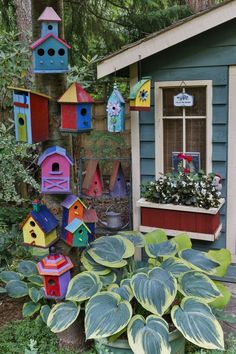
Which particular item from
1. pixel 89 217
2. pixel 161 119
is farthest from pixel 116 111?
pixel 89 217

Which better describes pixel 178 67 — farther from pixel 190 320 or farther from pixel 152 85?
pixel 190 320

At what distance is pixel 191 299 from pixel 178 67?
208cm

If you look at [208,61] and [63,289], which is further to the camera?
[208,61]

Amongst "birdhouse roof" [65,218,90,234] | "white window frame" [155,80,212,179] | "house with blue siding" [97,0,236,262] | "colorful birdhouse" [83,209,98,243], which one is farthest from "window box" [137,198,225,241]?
"birdhouse roof" [65,218,90,234]

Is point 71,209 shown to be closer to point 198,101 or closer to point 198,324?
point 198,324

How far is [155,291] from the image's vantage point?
2.43m

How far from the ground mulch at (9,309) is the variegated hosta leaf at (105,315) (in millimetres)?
985

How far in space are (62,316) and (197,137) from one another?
6.67 feet

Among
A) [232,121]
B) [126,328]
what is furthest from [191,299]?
[232,121]

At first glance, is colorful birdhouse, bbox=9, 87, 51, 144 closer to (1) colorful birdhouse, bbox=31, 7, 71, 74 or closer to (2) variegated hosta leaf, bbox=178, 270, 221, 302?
(1) colorful birdhouse, bbox=31, 7, 71, 74

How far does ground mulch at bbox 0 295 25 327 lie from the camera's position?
3150mm

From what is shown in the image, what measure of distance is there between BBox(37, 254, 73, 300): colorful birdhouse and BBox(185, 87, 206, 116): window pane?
1846mm

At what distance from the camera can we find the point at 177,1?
7430 mm

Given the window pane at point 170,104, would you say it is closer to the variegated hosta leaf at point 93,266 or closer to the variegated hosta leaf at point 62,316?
the variegated hosta leaf at point 93,266
